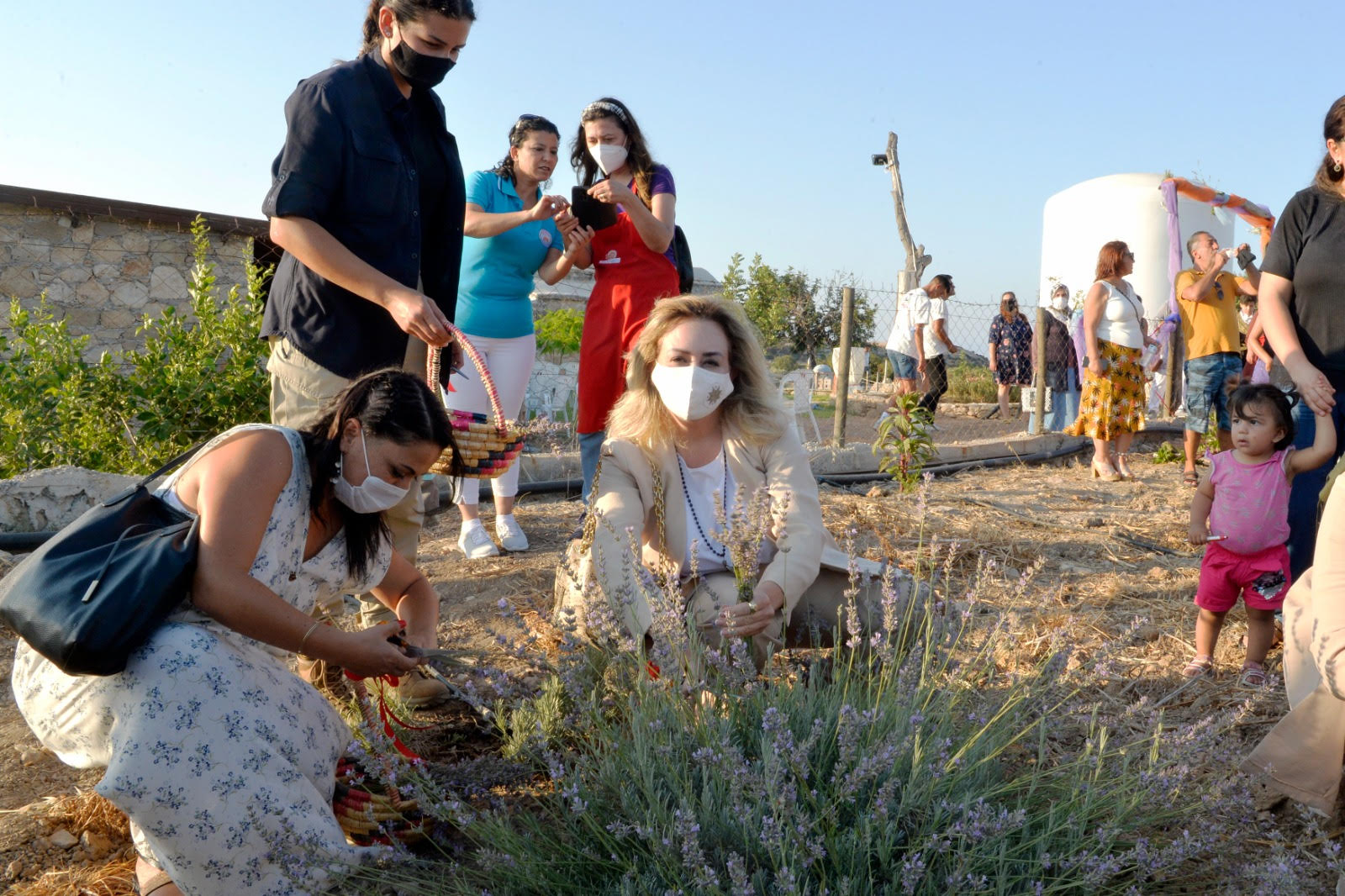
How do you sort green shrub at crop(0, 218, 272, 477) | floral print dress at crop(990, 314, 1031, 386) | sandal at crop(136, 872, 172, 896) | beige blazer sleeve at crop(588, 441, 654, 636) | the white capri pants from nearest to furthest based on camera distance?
1. sandal at crop(136, 872, 172, 896)
2. beige blazer sleeve at crop(588, 441, 654, 636)
3. the white capri pants
4. green shrub at crop(0, 218, 272, 477)
5. floral print dress at crop(990, 314, 1031, 386)

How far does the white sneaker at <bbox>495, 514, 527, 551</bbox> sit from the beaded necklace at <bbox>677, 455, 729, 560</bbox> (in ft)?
6.06

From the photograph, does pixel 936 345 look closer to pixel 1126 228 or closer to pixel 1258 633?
pixel 1258 633

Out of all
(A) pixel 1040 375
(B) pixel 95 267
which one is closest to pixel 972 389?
(A) pixel 1040 375

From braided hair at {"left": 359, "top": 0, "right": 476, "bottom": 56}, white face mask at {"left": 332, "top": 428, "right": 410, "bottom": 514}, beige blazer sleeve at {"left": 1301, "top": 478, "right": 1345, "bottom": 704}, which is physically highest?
braided hair at {"left": 359, "top": 0, "right": 476, "bottom": 56}

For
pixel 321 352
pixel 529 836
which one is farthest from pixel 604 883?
pixel 321 352

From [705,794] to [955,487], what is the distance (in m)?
5.53

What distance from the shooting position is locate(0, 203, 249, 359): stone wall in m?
8.33

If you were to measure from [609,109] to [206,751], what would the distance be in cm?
301

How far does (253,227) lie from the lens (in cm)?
937

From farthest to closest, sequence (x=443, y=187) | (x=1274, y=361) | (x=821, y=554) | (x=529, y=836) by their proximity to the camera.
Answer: (x=1274, y=361), (x=443, y=187), (x=821, y=554), (x=529, y=836)

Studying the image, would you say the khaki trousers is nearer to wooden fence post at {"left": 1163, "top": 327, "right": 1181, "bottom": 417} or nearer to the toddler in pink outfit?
the toddler in pink outfit

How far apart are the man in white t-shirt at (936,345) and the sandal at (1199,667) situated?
6.46m

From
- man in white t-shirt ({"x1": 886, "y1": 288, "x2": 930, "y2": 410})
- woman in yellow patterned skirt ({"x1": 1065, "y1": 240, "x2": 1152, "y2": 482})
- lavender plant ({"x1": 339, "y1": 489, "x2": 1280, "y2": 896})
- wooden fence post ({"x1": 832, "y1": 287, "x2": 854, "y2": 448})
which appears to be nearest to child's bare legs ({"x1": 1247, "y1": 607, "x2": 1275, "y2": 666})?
lavender plant ({"x1": 339, "y1": 489, "x2": 1280, "y2": 896})

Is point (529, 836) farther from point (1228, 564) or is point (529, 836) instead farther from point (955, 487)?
point (955, 487)
